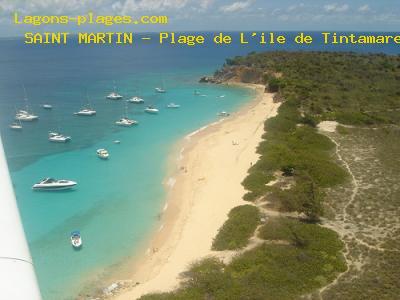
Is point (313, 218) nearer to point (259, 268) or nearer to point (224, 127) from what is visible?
point (259, 268)

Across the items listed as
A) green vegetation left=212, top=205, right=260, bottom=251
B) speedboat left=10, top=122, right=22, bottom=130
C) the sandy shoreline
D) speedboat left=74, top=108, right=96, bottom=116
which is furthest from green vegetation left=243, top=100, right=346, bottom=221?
speedboat left=10, top=122, right=22, bottom=130

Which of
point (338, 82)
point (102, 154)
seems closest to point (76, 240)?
point (102, 154)

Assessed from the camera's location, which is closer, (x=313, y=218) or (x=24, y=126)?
(x=313, y=218)

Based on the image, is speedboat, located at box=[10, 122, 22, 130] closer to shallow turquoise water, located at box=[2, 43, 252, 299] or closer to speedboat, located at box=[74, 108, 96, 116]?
shallow turquoise water, located at box=[2, 43, 252, 299]

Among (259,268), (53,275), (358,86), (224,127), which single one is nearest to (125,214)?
(53,275)

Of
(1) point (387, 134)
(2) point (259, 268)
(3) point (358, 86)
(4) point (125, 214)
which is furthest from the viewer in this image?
(3) point (358, 86)

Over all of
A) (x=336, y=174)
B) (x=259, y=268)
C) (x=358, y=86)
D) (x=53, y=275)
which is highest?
(x=358, y=86)
